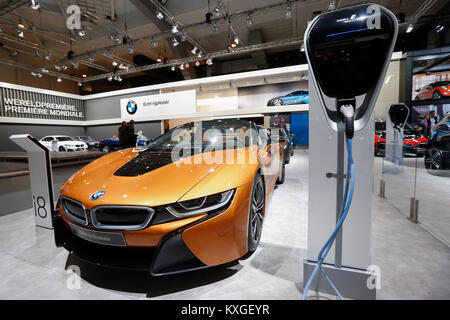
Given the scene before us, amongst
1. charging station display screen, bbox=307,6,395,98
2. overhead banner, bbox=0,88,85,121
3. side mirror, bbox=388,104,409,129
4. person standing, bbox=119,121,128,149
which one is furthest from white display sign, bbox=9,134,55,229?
overhead banner, bbox=0,88,85,121

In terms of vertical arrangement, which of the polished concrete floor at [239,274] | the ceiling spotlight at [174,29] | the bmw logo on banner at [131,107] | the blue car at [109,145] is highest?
the ceiling spotlight at [174,29]

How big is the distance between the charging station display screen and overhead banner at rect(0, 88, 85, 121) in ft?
50.5

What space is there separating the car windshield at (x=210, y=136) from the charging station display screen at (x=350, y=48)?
45.8 inches

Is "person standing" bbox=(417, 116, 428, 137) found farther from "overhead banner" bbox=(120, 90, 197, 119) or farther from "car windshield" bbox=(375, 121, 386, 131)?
"overhead banner" bbox=(120, 90, 197, 119)

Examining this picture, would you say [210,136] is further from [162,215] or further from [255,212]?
[162,215]

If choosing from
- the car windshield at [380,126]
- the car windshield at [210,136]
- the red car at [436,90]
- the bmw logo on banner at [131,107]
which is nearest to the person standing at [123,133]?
the car windshield at [210,136]

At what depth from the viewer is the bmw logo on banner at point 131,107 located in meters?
11.2

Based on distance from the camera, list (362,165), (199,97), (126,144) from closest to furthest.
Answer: (362,165), (126,144), (199,97)

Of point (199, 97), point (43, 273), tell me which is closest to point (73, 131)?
point (199, 97)

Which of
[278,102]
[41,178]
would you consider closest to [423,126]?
[278,102]

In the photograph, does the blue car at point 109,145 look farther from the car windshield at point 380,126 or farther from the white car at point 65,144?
the car windshield at point 380,126

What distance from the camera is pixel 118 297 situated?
4.17 ft
